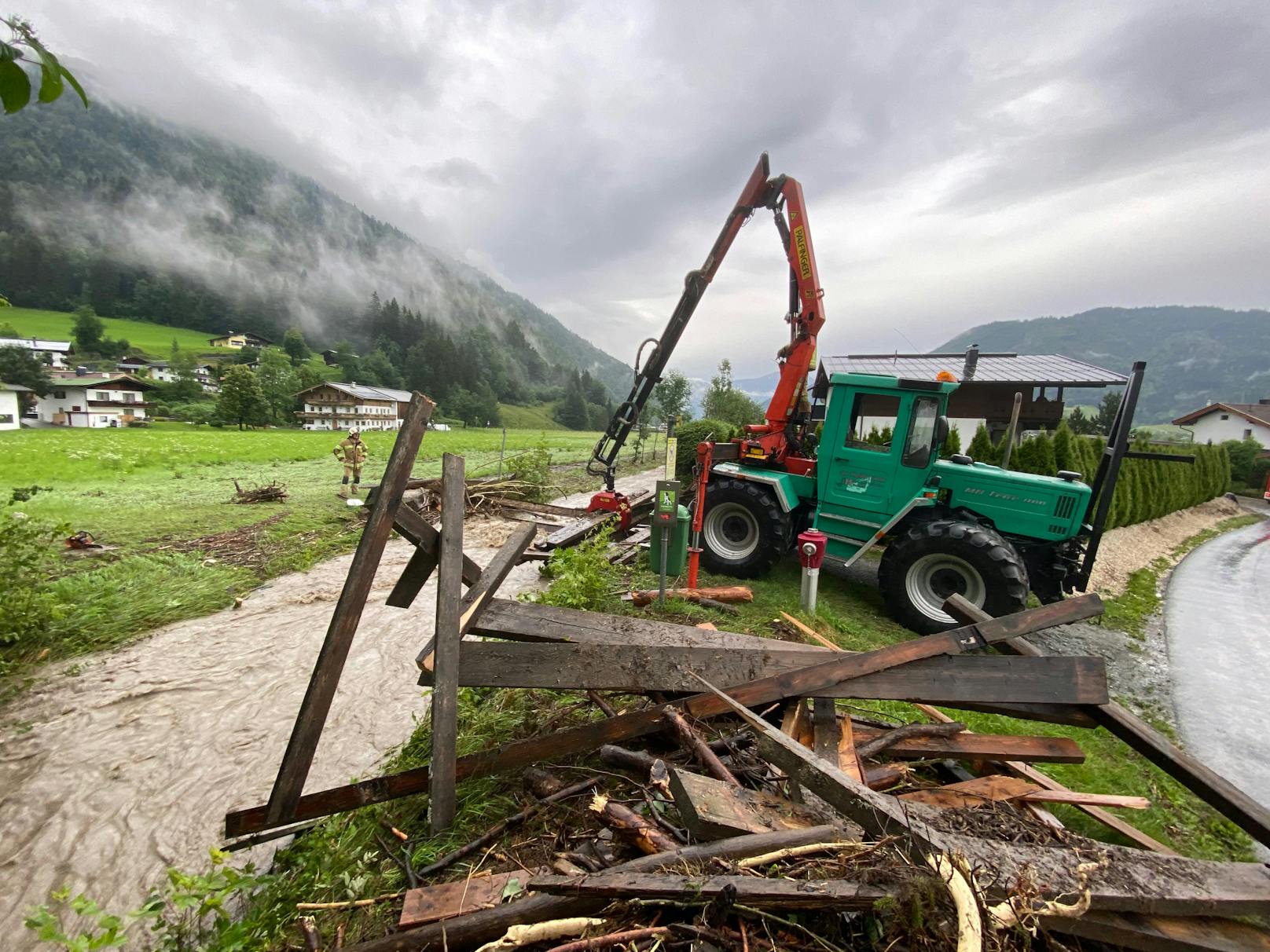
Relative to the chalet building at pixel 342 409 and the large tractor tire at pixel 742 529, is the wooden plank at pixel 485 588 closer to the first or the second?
the large tractor tire at pixel 742 529

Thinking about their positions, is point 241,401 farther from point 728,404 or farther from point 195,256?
point 195,256

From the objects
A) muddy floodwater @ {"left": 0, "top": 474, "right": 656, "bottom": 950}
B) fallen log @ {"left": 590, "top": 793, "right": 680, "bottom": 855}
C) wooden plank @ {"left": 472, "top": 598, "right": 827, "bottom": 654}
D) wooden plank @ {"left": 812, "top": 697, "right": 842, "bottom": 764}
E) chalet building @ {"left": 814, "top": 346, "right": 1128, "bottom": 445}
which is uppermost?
chalet building @ {"left": 814, "top": 346, "right": 1128, "bottom": 445}

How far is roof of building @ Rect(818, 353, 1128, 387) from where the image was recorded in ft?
47.5

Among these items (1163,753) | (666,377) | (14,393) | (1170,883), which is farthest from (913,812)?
(14,393)

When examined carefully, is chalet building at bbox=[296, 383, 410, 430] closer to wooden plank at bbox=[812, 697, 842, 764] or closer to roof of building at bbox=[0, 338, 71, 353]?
roof of building at bbox=[0, 338, 71, 353]

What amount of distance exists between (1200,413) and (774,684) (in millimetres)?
60357

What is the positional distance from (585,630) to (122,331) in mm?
130120

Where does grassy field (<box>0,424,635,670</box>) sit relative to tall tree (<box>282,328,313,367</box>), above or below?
below

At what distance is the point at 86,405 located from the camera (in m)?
51.5

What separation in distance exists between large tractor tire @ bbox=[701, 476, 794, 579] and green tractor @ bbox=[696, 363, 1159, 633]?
0.02 m

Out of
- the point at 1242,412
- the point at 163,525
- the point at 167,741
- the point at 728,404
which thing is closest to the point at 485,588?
the point at 167,741

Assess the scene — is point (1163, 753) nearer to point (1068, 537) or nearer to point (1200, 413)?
point (1068, 537)

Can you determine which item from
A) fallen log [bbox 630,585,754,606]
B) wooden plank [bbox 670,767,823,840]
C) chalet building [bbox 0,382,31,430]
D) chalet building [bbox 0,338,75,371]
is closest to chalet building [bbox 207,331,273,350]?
chalet building [bbox 0,338,75,371]

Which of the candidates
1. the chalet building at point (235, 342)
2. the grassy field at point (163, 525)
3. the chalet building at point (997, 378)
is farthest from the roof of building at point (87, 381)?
the chalet building at point (997, 378)
